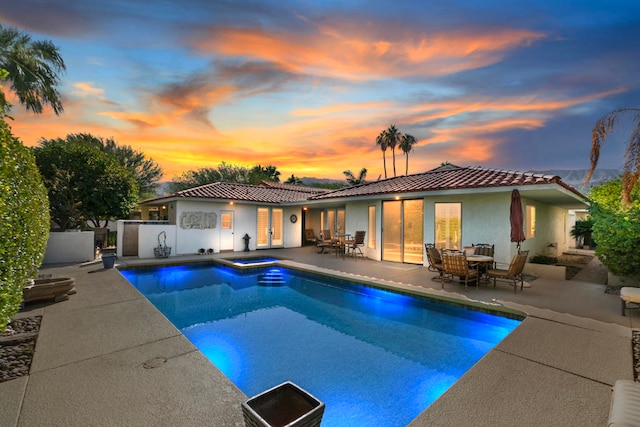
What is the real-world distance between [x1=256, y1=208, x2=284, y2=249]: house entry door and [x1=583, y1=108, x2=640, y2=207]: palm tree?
1426 centimetres

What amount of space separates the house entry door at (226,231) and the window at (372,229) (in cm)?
774

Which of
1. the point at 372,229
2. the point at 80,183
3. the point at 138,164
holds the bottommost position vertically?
the point at 372,229

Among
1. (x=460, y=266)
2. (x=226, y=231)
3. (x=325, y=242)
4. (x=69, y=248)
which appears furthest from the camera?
(x=226, y=231)

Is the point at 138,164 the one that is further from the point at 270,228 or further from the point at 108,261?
the point at 108,261

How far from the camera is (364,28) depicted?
29.3 ft

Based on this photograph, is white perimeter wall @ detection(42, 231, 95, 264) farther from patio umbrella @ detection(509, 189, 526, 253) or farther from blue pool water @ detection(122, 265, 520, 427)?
patio umbrella @ detection(509, 189, 526, 253)

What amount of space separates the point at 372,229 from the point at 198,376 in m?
10.5

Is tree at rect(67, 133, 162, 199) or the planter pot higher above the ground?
tree at rect(67, 133, 162, 199)

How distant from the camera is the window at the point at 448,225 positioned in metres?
10.1

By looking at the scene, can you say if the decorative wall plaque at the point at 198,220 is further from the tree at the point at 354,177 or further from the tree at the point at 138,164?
the tree at the point at 354,177

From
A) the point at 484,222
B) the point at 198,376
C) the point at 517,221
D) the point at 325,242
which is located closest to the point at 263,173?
the point at 325,242

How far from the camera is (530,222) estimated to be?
11.0m

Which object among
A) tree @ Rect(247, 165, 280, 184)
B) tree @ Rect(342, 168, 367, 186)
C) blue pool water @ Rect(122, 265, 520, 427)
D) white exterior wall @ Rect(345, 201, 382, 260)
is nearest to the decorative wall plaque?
blue pool water @ Rect(122, 265, 520, 427)

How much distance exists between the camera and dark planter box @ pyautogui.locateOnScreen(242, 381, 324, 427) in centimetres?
203
